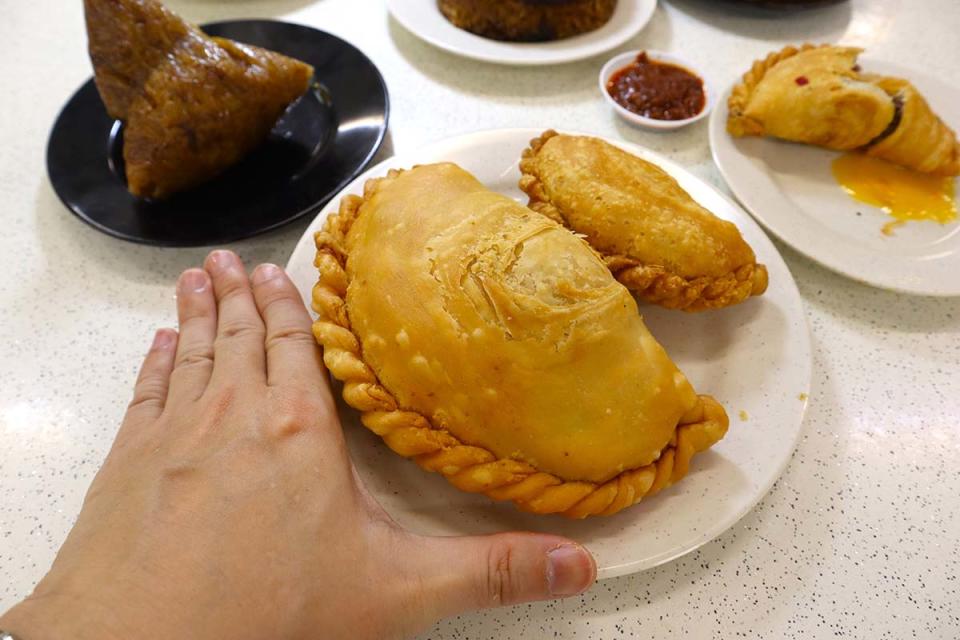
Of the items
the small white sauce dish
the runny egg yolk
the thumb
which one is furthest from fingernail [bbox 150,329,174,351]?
the runny egg yolk

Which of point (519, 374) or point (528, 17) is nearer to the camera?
point (519, 374)

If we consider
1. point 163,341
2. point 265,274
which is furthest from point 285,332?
point 163,341

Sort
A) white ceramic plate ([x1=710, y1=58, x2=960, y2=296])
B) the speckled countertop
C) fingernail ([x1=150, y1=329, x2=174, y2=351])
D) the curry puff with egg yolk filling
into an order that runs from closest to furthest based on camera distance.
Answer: the curry puff with egg yolk filling < the speckled countertop < fingernail ([x1=150, y1=329, x2=174, y2=351]) < white ceramic plate ([x1=710, y1=58, x2=960, y2=296])

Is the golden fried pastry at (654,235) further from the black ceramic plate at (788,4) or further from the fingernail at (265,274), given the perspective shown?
the black ceramic plate at (788,4)

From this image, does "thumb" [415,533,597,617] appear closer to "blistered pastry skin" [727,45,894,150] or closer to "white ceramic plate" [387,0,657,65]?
"blistered pastry skin" [727,45,894,150]

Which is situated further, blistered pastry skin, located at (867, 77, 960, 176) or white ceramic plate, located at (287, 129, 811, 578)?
blistered pastry skin, located at (867, 77, 960, 176)

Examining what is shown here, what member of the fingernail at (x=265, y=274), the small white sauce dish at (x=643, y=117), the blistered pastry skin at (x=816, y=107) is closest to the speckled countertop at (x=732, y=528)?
the small white sauce dish at (x=643, y=117)

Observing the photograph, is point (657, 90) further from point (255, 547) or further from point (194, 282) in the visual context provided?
point (255, 547)
